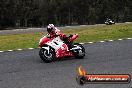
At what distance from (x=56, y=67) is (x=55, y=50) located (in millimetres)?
1491

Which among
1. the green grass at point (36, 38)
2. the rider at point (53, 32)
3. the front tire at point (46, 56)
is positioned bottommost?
the green grass at point (36, 38)

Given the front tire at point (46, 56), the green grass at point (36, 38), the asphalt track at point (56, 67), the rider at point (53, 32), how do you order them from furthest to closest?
the green grass at point (36, 38) → the rider at point (53, 32) → the front tire at point (46, 56) → the asphalt track at point (56, 67)

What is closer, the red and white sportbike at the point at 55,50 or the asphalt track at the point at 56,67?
the asphalt track at the point at 56,67

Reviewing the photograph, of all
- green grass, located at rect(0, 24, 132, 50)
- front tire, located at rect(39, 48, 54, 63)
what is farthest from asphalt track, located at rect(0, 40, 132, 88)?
green grass, located at rect(0, 24, 132, 50)

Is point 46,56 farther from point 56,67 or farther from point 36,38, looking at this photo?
point 36,38

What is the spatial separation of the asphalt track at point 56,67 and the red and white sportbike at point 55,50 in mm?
242

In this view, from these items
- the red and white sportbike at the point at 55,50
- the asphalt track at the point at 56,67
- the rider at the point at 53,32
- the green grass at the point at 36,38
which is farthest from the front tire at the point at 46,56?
the green grass at the point at 36,38

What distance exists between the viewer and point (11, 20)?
74812 millimetres

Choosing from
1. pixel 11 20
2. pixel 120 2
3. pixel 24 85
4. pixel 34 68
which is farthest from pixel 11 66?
pixel 120 2

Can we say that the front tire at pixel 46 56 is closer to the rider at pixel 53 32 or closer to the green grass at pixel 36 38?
the rider at pixel 53 32

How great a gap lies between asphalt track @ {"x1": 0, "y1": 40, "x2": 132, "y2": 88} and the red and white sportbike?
0.24 metres

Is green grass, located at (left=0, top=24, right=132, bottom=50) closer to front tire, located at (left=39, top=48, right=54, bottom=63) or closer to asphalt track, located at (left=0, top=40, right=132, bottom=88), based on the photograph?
asphalt track, located at (left=0, top=40, right=132, bottom=88)

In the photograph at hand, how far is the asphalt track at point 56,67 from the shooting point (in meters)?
8.88

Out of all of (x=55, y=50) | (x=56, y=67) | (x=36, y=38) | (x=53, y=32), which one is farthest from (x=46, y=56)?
(x=36, y=38)
